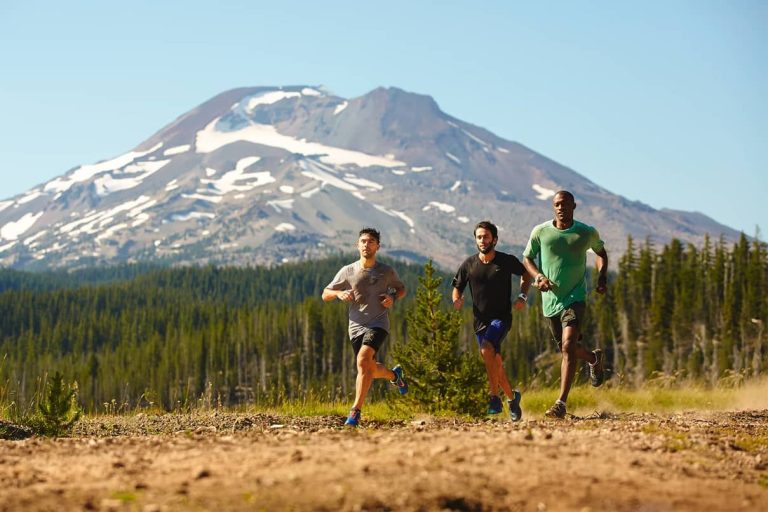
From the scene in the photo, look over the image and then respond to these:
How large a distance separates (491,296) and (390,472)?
271 inches

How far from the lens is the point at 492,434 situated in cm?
952

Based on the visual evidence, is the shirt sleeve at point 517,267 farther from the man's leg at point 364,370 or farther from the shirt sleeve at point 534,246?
the man's leg at point 364,370

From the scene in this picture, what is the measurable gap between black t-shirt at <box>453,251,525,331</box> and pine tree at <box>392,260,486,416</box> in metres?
2.79

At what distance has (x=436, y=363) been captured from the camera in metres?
17.3

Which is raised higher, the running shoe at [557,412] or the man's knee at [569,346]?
the man's knee at [569,346]

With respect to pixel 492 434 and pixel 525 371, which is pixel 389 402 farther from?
pixel 525 371

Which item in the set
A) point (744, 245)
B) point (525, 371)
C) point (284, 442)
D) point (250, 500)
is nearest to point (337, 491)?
point (250, 500)

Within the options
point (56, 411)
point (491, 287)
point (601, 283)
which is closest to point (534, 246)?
point (491, 287)

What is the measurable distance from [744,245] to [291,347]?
82.8m

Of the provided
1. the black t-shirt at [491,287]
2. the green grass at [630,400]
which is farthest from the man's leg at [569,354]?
the green grass at [630,400]

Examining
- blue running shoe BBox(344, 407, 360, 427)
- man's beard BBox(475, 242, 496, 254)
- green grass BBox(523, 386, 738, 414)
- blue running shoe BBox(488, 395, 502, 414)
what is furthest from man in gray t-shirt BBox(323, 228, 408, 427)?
green grass BBox(523, 386, 738, 414)

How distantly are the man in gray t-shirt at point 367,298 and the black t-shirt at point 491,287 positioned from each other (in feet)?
3.51

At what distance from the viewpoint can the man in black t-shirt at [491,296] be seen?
46.1 ft

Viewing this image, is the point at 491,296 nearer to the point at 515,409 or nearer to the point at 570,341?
the point at 570,341
